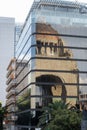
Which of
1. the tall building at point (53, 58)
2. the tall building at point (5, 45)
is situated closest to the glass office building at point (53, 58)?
the tall building at point (53, 58)

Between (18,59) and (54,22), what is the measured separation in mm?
25270

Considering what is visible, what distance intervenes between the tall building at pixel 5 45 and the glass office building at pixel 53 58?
83.8 meters

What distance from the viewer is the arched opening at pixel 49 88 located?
86.1 meters

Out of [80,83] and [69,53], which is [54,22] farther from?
[80,83]

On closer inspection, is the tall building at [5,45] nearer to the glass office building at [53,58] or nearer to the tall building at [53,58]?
the glass office building at [53,58]

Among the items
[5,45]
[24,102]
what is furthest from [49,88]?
[5,45]

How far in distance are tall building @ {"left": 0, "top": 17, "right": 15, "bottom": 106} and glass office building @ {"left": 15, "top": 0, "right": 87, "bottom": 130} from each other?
8377cm

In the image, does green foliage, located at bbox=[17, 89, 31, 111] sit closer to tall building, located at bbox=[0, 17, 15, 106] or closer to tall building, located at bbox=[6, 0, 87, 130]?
tall building, located at bbox=[6, 0, 87, 130]

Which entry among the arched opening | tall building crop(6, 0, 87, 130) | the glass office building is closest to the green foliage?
the glass office building

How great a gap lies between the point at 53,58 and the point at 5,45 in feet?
307

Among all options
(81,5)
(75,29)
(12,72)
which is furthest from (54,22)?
(12,72)

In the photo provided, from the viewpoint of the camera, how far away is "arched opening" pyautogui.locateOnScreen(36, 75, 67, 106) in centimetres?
8606

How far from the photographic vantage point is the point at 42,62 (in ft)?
287

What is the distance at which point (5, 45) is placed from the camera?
180 metres
